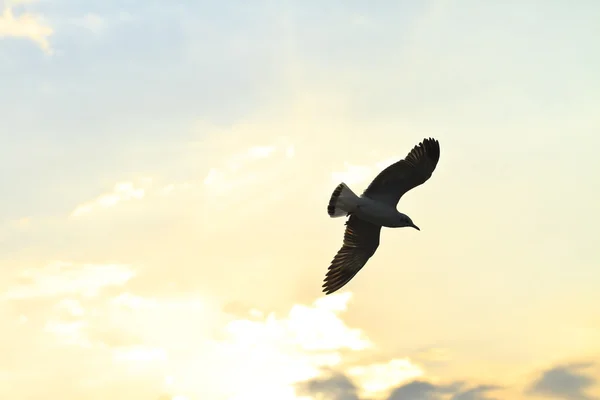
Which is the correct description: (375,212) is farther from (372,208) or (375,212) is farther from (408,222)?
(408,222)

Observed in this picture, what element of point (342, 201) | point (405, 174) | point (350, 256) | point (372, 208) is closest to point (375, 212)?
point (372, 208)

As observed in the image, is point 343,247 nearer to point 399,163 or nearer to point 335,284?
point 335,284

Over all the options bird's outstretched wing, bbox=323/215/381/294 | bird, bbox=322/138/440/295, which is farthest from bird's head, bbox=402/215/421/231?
bird's outstretched wing, bbox=323/215/381/294

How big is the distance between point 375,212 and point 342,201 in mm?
1311

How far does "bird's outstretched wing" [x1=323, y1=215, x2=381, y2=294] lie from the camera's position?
31125 mm

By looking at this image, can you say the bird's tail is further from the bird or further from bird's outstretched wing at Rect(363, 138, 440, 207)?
bird's outstretched wing at Rect(363, 138, 440, 207)

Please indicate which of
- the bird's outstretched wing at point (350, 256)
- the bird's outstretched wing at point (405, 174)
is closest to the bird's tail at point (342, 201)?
the bird's outstretched wing at point (405, 174)

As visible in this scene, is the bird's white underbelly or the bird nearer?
the bird

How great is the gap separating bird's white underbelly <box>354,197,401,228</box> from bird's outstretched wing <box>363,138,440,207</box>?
314 mm

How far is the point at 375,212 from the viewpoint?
96.7 feet

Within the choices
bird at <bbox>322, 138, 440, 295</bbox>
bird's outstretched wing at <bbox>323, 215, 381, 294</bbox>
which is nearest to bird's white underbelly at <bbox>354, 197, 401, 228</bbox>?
bird at <bbox>322, 138, 440, 295</bbox>

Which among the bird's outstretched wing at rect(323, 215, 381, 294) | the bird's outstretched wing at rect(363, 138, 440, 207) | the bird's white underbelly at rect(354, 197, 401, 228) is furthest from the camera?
the bird's outstretched wing at rect(323, 215, 381, 294)

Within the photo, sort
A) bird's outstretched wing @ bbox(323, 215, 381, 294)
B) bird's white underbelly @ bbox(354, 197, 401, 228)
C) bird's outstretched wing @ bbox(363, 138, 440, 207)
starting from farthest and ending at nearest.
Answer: bird's outstretched wing @ bbox(323, 215, 381, 294), bird's white underbelly @ bbox(354, 197, 401, 228), bird's outstretched wing @ bbox(363, 138, 440, 207)

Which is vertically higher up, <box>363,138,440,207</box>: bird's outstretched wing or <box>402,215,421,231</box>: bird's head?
<box>363,138,440,207</box>: bird's outstretched wing
